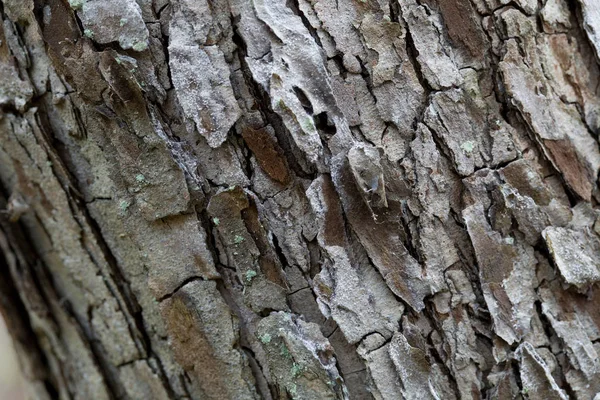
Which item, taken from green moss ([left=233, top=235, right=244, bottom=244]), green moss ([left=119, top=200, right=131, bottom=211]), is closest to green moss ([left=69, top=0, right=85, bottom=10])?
green moss ([left=119, top=200, right=131, bottom=211])

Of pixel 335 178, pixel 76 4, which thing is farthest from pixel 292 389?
pixel 76 4

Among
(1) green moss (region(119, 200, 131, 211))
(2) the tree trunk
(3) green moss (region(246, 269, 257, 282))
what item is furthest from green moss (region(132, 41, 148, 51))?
(3) green moss (region(246, 269, 257, 282))

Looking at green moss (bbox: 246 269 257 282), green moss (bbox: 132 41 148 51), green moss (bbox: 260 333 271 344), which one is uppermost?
green moss (bbox: 132 41 148 51)

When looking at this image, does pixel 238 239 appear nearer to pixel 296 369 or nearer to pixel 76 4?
pixel 296 369

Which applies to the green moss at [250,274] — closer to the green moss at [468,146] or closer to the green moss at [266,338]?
the green moss at [266,338]

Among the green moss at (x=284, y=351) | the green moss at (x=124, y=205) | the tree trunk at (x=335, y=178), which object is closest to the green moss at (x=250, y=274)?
the tree trunk at (x=335, y=178)

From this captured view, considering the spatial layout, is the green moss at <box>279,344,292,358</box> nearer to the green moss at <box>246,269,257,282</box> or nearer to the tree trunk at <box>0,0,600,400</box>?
the tree trunk at <box>0,0,600,400</box>

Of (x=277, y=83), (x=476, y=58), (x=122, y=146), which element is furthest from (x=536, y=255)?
(x=122, y=146)

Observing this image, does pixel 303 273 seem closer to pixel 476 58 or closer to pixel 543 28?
pixel 476 58

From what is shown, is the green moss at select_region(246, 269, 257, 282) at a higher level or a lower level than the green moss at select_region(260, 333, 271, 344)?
higher
